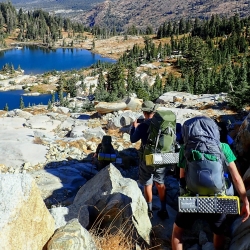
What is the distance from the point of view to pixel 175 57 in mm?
66812

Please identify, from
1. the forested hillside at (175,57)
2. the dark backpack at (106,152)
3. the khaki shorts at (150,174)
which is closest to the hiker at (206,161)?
the khaki shorts at (150,174)

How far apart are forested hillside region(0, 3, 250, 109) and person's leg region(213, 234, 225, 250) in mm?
9643

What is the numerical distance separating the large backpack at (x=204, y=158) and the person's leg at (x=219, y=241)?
0.64m

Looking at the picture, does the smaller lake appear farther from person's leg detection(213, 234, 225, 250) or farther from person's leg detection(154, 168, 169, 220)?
person's leg detection(213, 234, 225, 250)

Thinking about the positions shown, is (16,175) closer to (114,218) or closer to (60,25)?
(114,218)

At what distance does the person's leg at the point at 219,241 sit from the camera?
11.7 feet

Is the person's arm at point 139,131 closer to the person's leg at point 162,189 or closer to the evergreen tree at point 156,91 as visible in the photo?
the person's leg at point 162,189

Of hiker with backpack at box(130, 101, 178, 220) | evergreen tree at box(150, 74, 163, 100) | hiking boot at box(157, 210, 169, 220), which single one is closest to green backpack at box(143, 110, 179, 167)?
hiker with backpack at box(130, 101, 178, 220)

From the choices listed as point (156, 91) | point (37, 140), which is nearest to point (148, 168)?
point (37, 140)

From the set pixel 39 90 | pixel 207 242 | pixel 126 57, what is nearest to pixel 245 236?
pixel 207 242

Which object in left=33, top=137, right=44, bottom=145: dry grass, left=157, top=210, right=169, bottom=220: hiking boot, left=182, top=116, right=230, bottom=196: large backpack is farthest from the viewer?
left=33, top=137, right=44, bottom=145: dry grass

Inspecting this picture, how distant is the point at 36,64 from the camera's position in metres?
84.6

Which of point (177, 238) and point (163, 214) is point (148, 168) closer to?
point (163, 214)

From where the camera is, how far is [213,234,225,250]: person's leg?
357 cm
